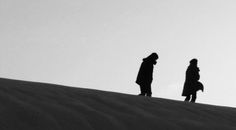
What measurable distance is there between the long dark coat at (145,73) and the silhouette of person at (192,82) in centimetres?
111

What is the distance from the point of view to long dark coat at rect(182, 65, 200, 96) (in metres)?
14.5

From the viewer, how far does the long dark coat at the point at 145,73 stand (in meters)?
14.0

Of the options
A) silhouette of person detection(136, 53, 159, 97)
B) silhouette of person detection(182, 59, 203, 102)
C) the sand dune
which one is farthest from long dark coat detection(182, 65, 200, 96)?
the sand dune

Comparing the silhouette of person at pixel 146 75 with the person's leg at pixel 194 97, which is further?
the person's leg at pixel 194 97

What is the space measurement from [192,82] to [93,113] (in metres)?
6.36

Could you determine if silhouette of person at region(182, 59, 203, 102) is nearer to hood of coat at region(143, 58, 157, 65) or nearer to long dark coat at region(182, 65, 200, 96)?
long dark coat at region(182, 65, 200, 96)

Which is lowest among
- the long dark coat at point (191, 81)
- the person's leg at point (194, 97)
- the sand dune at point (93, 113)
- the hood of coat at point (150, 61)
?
the sand dune at point (93, 113)

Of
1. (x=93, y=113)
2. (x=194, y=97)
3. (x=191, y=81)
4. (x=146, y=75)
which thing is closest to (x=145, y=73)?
(x=146, y=75)

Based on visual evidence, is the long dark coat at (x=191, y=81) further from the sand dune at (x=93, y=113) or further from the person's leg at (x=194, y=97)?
the sand dune at (x=93, y=113)

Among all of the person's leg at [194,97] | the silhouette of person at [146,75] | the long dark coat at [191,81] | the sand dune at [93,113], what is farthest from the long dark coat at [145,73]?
the sand dune at [93,113]

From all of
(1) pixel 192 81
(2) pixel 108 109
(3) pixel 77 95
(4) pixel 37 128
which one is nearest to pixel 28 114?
(4) pixel 37 128

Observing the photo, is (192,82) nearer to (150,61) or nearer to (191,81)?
(191,81)

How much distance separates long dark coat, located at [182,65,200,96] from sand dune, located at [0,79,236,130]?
2.87m

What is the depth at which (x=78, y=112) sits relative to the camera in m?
8.55
